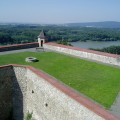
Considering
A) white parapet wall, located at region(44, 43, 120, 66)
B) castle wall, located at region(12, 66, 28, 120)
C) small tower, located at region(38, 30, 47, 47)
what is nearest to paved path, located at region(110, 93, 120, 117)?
castle wall, located at region(12, 66, 28, 120)

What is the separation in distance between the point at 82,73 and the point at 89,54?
12.7 ft

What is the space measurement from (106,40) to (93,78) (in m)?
120

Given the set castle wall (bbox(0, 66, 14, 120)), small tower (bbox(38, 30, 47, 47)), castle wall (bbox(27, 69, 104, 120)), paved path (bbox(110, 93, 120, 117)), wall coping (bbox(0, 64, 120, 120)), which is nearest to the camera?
wall coping (bbox(0, 64, 120, 120))

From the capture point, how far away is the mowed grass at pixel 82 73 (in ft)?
44.8

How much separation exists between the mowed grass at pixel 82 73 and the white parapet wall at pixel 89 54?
30.8 inches

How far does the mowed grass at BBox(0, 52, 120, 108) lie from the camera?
13.7 metres

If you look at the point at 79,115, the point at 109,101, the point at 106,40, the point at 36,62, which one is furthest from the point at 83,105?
the point at 106,40

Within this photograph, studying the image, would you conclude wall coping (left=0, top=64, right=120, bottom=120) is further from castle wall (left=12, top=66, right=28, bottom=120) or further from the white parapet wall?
the white parapet wall

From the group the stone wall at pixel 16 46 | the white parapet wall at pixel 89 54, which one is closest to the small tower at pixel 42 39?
the white parapet wall at pixel 89 54

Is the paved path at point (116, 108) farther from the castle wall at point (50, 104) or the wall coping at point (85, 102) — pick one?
the castle wall at point (50, 104)

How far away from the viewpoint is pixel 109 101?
1241 centimetres

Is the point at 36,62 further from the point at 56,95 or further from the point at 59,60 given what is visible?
the point at 56,95

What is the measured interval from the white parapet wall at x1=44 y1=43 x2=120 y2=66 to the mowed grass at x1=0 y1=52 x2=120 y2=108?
0.78 meters

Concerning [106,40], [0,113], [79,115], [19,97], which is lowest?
[106,40]
